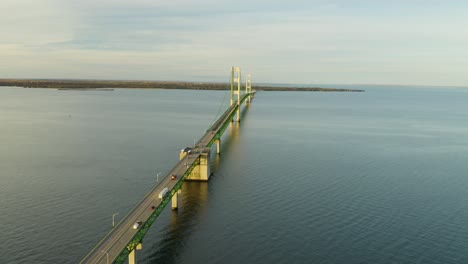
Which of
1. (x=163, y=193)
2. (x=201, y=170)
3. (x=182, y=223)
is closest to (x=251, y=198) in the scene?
(x=201, y=170)

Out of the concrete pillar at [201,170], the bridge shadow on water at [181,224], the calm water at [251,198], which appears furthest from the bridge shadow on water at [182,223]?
the concrete pillar at [201,170]

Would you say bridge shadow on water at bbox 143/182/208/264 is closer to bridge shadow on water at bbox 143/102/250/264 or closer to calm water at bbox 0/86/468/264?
bridge shadow on water at bbox 143/102/250/264

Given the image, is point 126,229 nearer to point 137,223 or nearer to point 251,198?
point 137,223

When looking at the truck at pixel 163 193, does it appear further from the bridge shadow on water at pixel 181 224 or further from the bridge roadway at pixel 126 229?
the bridge shadow on water at pixel 181 224

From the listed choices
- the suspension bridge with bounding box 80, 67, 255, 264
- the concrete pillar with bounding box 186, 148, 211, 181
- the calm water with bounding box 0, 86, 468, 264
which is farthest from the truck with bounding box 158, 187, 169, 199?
the concrete pillar with bounding box 186, 148, 211, 181

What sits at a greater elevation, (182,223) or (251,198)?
(251,198)

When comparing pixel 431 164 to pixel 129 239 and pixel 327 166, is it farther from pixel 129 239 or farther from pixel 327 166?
pixel 129 239

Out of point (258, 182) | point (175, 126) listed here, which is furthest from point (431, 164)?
point (175, 126)

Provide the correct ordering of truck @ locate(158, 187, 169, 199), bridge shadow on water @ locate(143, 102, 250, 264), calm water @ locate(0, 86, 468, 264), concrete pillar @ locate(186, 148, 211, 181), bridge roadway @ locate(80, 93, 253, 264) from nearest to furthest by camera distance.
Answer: bridge roadway @ locate(80, 93, 253, 264) → bridge shadow on water @ locate(143, 102, 250, 264) → calm water @ locate(0, 86, 468, 264) → truck @ locate(158, 187, 169, 199) → concrete pillar @ locate(186, 148, 211, 181)

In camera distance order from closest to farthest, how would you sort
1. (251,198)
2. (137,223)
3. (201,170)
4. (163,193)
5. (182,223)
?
(137,223), (163,193), (182,223), (251,198), (201,170)
